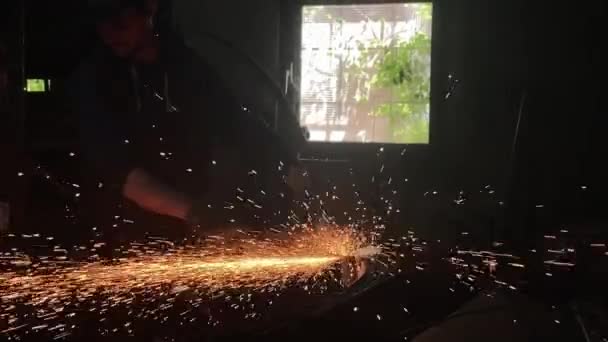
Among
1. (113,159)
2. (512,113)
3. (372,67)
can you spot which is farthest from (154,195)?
(512,113)

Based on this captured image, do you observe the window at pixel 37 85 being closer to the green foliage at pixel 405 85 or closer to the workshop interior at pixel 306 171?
the workshop interior at pixel 306 171

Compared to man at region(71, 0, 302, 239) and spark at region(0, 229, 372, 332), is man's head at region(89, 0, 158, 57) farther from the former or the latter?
spark at region(0, 229, 372, 332)

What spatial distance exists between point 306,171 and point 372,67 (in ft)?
0.41

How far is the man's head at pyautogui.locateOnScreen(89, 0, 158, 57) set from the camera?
2.13ft

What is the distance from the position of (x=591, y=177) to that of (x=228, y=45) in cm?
39

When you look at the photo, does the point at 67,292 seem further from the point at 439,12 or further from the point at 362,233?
the point at 439,12

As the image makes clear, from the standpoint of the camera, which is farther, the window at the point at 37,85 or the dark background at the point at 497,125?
the window at the point at 37,85

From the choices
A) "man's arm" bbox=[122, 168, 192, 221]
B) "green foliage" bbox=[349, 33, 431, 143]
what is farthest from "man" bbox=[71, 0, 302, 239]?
"green foliage" bbox=[349, 33, 431, 143]

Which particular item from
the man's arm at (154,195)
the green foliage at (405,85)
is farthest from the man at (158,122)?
the green foliage at (405,85)

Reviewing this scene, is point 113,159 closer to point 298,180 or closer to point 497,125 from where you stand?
point 298,180

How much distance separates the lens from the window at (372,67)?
22.7 inches

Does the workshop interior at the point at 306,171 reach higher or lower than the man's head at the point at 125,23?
lower

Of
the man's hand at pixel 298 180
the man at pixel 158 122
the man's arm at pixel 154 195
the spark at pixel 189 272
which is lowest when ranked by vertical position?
the spark at pixel 189 272

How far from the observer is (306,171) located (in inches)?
24.6
